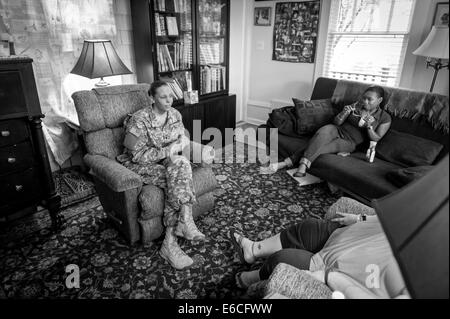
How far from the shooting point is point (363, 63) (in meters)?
3.52

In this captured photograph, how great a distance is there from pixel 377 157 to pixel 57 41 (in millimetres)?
2932

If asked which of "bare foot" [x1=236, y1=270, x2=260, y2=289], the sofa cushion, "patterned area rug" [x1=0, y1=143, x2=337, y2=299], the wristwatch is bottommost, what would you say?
"patterned area rug" [x1=0, y1=143, x2=337, y2=299]

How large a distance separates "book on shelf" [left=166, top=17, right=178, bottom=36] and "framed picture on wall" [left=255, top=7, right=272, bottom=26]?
61.6 inches

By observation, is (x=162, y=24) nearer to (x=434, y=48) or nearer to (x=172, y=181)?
(x=172, y=181)

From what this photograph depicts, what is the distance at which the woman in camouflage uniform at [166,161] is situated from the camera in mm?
1974

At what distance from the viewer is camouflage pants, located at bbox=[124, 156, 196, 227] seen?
197 cm

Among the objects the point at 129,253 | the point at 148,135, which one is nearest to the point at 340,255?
the point at 129,253

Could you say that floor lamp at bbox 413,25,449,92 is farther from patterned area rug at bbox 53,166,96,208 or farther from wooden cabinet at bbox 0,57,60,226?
patterned area rug at bbox 53,166,96,208

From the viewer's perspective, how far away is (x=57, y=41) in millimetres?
2561

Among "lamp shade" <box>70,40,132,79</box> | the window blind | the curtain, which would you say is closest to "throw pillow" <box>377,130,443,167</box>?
the window blind

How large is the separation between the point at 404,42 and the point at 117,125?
2931 mm

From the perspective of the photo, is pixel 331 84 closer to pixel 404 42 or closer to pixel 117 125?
pixel 404 42

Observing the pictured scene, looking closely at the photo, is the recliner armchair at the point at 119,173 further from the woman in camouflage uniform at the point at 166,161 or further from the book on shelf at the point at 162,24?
the book on shelf at the point at 162,24
